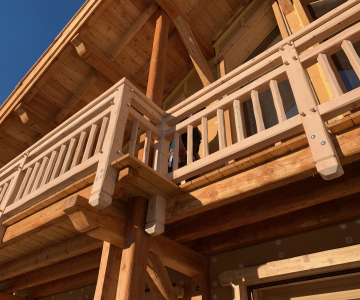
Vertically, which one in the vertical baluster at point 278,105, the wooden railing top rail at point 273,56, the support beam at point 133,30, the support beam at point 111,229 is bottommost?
the support beam at point 111,229

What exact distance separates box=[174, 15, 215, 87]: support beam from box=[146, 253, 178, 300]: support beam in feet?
13.0

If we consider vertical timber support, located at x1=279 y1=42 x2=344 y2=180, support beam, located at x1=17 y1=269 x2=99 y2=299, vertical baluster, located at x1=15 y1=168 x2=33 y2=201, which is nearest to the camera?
vertical timber support, located at x1=279 y1=42 x2=344 y2=180

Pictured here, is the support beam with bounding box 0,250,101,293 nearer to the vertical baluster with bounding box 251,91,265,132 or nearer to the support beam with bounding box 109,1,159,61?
the vertical baluster with bounding box 251,91,265,132

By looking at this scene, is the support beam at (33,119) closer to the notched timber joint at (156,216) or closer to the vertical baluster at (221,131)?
the notched timber joint at (156,216)

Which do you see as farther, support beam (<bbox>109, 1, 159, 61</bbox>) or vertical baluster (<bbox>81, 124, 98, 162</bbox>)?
support beam (<bbox>109, 1, 159, 61</bbox>)

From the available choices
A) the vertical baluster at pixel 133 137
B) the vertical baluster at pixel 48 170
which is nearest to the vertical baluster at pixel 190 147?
the vertical baluster at pixel 133 137

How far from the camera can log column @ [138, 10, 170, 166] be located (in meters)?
4.95

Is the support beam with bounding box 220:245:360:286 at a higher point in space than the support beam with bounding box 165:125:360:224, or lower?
lower

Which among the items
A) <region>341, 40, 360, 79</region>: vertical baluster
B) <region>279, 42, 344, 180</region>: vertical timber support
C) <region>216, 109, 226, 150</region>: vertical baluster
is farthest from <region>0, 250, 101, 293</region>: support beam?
<region>341, 40, 360, 79</region>: vertical baluster

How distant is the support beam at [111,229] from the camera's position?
2646 mm

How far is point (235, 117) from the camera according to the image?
9.58ft

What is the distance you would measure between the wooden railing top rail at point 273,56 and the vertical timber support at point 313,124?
202 millimetres

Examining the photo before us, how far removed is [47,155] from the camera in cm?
408

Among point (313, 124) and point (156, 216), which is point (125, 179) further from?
point (313, 124)
